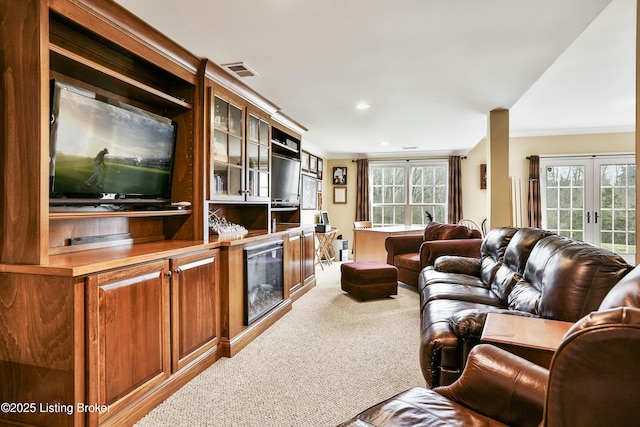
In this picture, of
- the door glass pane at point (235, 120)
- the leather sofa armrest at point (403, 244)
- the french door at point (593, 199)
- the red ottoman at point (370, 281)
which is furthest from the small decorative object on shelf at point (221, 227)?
the french door at point (593, 199)

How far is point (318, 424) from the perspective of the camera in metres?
1.89

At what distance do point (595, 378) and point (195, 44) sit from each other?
9.19 ft

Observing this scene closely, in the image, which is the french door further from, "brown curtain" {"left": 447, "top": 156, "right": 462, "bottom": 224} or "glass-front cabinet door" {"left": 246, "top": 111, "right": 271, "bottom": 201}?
"glass-front cabinet door" {"left": 246, "top": 111, "right": 271, "bottom": 201}

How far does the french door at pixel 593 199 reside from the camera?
628 centimetres

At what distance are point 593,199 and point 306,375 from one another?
21.4 ft

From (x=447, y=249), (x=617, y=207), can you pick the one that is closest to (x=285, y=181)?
(x=447, y=249)

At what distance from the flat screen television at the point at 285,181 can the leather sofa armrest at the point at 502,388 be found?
3.45 meters

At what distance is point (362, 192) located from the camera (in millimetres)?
8219

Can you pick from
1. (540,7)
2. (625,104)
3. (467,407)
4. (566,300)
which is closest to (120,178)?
(467,407)

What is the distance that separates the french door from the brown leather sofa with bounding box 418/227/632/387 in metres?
4.29

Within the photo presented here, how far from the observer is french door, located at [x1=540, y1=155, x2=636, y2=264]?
20.6 ft

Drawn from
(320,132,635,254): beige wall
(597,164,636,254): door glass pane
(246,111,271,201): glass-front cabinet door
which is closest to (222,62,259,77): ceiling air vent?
(246,111,271,201): glass-front cabinet door

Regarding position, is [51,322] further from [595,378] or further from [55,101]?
[595,378]

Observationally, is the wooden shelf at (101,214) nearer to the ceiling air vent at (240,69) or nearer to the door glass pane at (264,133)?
the ceiling air vent at (240,69)
